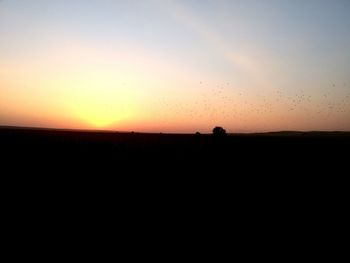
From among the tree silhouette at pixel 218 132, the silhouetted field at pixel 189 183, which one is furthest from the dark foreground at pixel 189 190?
the tree silhouette at pixel 218 132

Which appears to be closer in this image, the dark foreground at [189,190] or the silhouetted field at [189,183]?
the dark foreground at [189,190]

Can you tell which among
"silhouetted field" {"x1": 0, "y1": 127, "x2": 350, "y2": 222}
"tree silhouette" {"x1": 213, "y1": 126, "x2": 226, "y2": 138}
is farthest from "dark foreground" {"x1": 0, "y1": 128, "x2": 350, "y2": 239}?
"tree silhouette" {"x1": 213, "y1": 126, "x2": 226, "y2": 138}

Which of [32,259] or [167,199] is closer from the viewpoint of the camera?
[32,259]

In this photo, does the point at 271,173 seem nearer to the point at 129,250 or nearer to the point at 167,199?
the point at 167,199

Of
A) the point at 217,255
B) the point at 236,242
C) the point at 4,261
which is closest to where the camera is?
the point at 4,261

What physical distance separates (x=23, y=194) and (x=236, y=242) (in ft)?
25.1

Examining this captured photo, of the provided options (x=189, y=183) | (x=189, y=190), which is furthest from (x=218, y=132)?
(x=189, y=190)

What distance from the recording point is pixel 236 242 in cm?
664

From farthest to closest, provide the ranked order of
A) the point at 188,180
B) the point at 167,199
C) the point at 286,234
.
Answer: the point at 188,180 < the point at 167,199 < the point at 286,234

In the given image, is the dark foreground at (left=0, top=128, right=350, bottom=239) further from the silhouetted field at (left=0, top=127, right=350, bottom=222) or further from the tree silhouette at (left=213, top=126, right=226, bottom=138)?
the tree silhouette at (left=213, top=126, right=226, bottom=138)

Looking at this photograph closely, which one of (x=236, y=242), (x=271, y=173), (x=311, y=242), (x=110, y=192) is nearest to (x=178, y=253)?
(x=236, y=242)

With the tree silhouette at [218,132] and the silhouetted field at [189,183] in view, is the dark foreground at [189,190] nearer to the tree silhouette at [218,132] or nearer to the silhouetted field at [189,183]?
the silhouetted field at [189,183]

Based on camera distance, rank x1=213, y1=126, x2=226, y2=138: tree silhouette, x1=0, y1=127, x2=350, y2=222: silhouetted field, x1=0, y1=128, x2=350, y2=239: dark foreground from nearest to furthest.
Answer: x1=0, y1=128, x2=350, y2=239: dark foreground < x1=0, y1=127, x2=350, y2=222: silhouetted field < x1=213, y1=126, x2=226, y2=138: tree silhouette

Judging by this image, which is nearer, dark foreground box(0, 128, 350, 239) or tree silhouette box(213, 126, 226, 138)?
dark foreground box(0, 128, 350, 239)
